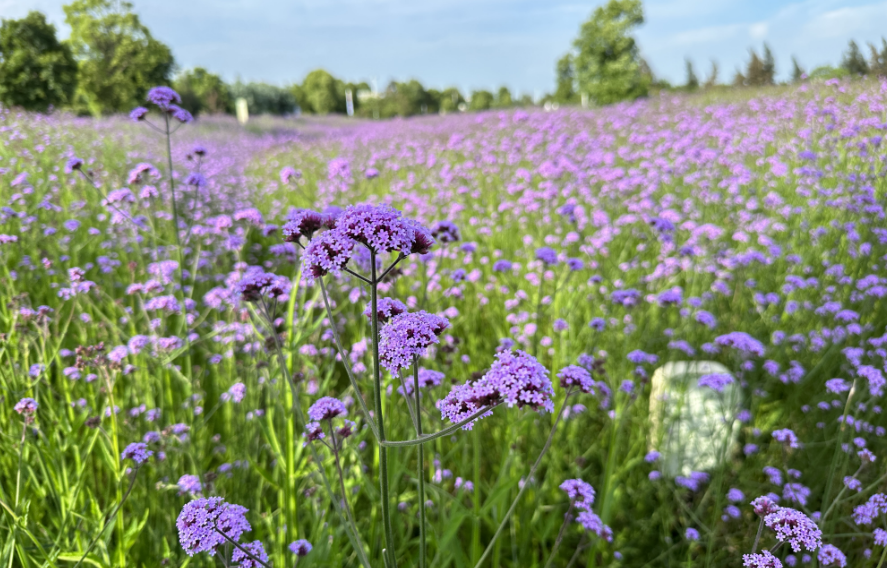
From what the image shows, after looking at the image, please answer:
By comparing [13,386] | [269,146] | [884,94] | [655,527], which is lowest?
[655,527]

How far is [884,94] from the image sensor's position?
754 centimetres

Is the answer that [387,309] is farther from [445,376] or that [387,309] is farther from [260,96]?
[260,96]

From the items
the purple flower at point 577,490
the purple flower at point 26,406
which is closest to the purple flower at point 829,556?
the purple flower at point 577,490

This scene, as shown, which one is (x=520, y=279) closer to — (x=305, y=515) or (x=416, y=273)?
(x=416, y=273)

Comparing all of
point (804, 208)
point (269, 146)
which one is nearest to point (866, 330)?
point (804, 208)

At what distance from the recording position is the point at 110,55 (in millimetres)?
23203

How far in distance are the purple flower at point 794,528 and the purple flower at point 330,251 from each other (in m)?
1.30

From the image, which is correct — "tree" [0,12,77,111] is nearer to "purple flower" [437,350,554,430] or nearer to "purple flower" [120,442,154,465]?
"purple flower" [120,442,154,465]

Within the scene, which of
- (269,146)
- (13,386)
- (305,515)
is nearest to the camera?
(13,386)

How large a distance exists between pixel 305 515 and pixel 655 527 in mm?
2315

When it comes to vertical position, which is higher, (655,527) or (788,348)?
(788,348)

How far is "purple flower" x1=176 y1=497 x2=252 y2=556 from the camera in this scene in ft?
3.84

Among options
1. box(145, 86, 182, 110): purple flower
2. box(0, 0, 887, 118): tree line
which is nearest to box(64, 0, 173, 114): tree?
box(0, 0, 887, 118): tree line

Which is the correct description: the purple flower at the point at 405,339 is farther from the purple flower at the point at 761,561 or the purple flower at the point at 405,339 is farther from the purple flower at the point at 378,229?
the purple flower at the point at 761,561
